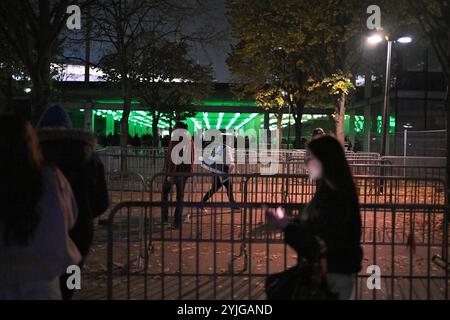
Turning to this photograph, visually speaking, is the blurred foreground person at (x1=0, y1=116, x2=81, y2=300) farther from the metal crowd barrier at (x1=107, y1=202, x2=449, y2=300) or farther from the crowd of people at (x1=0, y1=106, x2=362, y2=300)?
the metal crowd barrier at (x1=107, y1=202, x2=449, y2=300)

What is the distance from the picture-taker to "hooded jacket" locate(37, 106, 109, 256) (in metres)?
3.80

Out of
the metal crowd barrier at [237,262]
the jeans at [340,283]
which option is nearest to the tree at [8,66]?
the metal crowd barrier at [237,262]

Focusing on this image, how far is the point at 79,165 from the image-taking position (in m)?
3.89

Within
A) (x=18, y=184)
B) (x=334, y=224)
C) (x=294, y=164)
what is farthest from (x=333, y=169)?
(x=294, y=164)

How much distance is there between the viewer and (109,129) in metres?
65.7

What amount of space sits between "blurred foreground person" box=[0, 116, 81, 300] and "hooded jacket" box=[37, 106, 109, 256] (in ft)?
2.48

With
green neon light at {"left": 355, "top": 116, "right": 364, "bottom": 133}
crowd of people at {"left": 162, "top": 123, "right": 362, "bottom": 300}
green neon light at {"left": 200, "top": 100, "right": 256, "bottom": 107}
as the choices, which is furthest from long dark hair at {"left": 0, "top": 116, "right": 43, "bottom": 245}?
green neon light at {"left": 200, "top": 100, "right": 256, "bottom": 107}

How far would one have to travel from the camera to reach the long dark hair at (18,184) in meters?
2.88

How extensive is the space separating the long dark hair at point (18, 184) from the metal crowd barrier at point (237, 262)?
1.93 meters

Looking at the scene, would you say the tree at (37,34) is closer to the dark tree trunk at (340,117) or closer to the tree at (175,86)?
the dark tree trunk at (340,117)

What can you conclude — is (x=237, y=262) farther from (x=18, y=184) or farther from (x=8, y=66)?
(x=8, y=66)

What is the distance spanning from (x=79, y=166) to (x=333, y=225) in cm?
182
